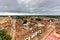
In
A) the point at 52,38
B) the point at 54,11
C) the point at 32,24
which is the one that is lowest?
the point at 52,38

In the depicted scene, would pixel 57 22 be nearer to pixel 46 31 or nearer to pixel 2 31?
pixel 46 31

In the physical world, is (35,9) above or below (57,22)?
above

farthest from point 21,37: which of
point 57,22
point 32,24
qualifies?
point 57,22

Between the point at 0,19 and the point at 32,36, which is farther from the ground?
the point at 0,19

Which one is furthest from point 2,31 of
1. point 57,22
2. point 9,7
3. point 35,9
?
point 57,22

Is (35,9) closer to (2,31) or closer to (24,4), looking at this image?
(24,4)

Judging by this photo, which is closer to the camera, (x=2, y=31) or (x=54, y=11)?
(x=2, y=31)

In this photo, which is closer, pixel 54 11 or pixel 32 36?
pixel 32 36
